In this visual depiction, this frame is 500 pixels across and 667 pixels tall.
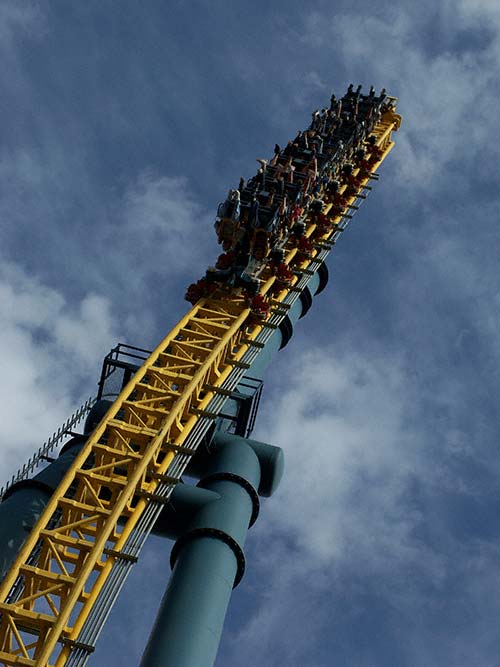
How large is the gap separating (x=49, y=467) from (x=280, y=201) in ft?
44.1

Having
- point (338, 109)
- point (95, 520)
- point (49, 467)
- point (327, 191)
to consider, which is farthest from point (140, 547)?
point (338, 109)

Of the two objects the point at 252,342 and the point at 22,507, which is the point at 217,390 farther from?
the point at 22,507

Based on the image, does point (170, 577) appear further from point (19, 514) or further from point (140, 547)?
point (19, 514)

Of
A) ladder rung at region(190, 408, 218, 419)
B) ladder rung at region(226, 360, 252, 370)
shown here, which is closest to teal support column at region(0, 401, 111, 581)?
ladder rung at region(190, 408, 218, 419)

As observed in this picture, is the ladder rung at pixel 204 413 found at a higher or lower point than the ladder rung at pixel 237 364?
lower

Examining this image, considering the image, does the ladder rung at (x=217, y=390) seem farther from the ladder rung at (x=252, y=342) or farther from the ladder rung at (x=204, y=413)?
the ladder rung at (x=252, y=342)

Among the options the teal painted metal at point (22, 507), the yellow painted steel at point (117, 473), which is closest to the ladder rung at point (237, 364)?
the yellow painted steel at point (117, 473)

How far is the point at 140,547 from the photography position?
29.0m

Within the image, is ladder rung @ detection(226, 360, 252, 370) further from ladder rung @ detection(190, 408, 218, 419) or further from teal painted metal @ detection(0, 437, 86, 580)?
teal painted metal @ detection(0, 437, 86, 580)

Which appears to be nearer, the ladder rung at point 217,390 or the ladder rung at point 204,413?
the ladder rung at point 204,413

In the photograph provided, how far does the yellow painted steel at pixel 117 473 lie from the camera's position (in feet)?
86.9

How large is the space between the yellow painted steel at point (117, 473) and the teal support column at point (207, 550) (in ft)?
5.03

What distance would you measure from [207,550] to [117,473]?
4.08 metres

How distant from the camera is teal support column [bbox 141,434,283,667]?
27031 mm
